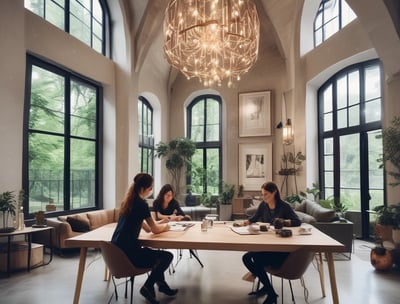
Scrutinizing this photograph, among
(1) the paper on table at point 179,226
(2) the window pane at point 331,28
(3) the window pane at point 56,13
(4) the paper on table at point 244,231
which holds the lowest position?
(1) the paper on table at point 179,226


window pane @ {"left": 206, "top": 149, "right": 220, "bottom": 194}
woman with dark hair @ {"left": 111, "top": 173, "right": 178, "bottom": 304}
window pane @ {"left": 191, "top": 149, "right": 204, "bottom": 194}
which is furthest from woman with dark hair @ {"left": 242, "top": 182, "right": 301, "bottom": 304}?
window pane @ {"left": 206, "top": 149, "right": 220, "bottom": 194}

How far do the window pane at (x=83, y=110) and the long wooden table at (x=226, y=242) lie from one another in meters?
3.97

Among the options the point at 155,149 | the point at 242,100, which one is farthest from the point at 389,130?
the point at 155,149

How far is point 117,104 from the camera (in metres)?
7.39

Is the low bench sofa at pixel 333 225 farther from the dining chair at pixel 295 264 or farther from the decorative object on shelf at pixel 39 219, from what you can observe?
the decorative object on shelf at pixel 39 219

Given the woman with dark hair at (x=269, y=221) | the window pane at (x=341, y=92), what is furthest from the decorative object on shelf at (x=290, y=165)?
the woman with dark hair at (x=269, y=221)

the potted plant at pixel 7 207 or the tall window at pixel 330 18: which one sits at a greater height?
the tall window at pixel 330 18

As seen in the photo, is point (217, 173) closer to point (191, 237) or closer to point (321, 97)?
point (321, 97)

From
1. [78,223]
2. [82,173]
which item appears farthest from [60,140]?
[78,223]

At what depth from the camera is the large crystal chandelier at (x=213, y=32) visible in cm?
371

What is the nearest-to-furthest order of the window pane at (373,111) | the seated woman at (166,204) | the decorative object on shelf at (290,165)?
the seated woman at (166,204) < the window pane at (373,111) < the decorative object on shelf at (290,165)

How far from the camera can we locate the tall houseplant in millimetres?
9336

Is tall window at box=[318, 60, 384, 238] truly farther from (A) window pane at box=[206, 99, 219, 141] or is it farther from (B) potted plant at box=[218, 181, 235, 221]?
(A) window pane at box=[206, 99, 219, 141]

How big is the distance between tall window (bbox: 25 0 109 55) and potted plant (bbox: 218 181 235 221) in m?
5.09
